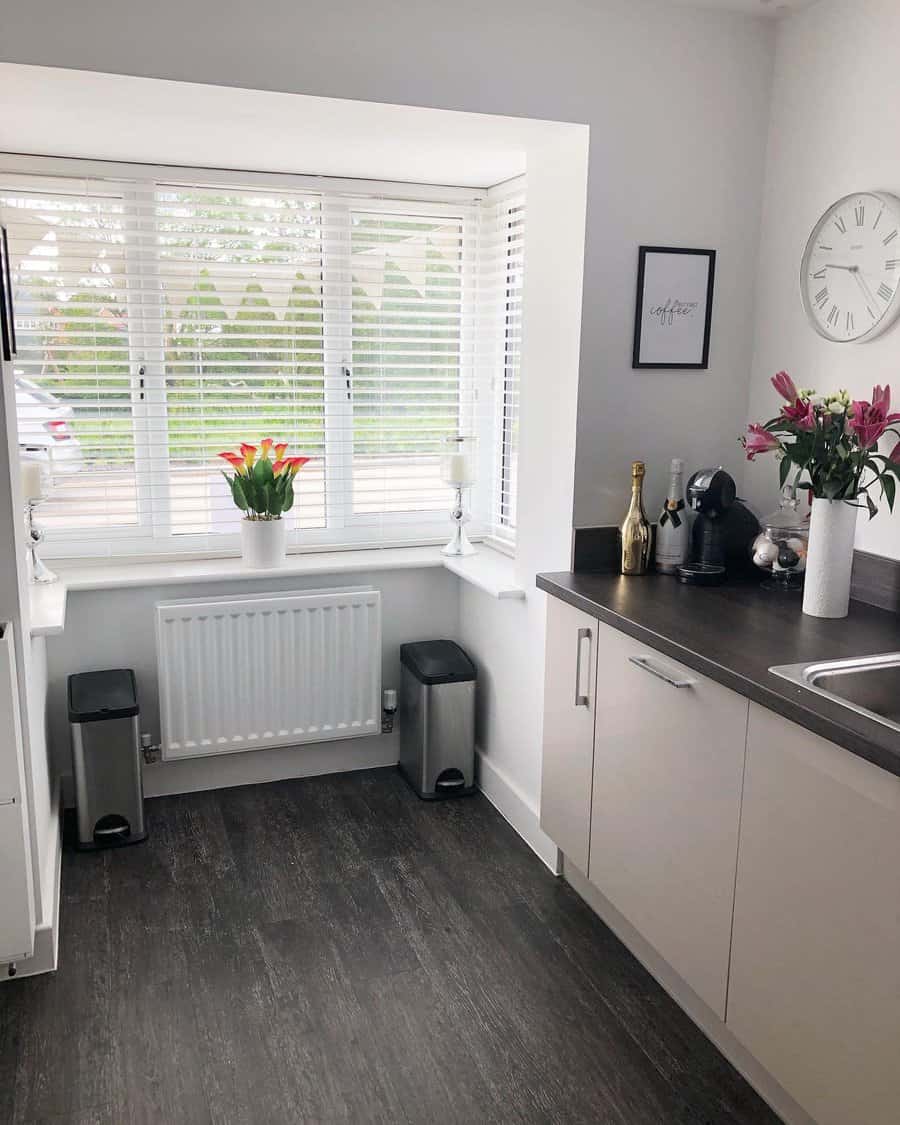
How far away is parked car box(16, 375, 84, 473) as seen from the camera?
320 centimetres

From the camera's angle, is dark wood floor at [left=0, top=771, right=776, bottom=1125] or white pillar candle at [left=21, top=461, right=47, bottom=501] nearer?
dark wood floor at [left=0, top=771, right=776, bottom=1125]

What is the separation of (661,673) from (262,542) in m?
1.68

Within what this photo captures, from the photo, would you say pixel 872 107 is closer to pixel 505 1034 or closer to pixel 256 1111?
pixel 505 1034

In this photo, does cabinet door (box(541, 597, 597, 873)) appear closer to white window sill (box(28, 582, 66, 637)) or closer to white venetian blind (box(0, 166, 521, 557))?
white venetian blind (box(0, 166, 521, 557))

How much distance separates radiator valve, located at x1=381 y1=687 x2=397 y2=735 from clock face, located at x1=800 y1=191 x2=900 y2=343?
6.48ft

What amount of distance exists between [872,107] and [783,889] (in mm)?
1864

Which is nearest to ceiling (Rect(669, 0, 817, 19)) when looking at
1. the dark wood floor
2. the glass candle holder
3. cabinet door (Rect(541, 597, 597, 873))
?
the glass candle holder

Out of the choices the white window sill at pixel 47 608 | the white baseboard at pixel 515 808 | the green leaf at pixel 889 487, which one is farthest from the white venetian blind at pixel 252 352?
the green leaf at pixel 889 487

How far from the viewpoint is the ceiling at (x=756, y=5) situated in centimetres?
256

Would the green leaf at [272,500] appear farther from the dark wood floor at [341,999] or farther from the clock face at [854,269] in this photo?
the clock face at [854,269]

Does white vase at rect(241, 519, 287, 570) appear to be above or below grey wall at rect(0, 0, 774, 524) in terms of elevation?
below

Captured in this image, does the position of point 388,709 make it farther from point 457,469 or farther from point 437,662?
point 457,469

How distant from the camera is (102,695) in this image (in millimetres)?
3076

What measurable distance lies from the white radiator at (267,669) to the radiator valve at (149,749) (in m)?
0.06
